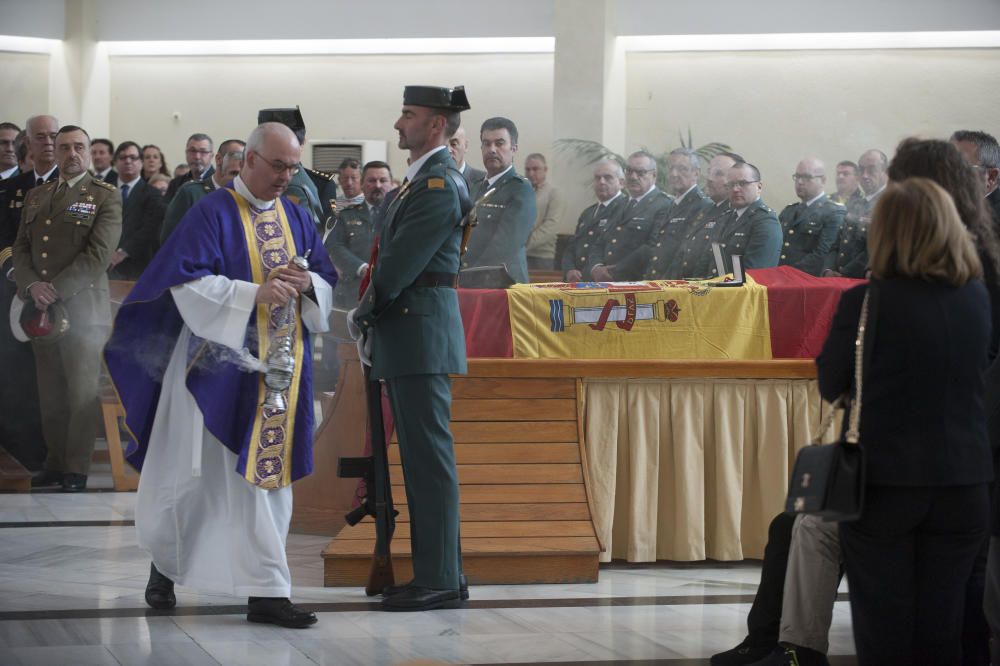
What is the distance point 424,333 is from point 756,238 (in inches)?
102

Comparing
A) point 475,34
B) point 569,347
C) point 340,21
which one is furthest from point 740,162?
point 340,21

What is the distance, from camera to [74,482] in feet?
20.3

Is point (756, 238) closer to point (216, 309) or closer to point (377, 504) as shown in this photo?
point (377, 504)

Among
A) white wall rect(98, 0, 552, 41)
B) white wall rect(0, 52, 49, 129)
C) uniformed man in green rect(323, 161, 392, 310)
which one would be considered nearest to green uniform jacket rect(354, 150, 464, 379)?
Answer: uniformed man in green rect(323, 161, 392, 310)

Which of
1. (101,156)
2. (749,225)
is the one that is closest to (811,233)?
(749,225)

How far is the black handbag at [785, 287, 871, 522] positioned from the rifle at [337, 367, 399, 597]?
5.50 feet

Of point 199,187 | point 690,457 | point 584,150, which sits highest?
point 584,150

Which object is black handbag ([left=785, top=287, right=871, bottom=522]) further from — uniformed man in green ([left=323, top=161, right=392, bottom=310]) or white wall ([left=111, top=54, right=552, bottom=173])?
white wall ([left=111, top=54, right=552, bottom=173])

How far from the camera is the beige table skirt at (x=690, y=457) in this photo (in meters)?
4.63

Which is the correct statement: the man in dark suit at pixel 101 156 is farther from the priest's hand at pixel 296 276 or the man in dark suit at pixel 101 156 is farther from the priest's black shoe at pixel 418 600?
the priest's black shoe at pixel 418 600

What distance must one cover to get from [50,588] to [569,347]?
197 centimetres

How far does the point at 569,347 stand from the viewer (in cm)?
483

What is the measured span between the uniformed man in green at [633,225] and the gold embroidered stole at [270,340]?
9.56ft

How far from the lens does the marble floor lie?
10.9ft
